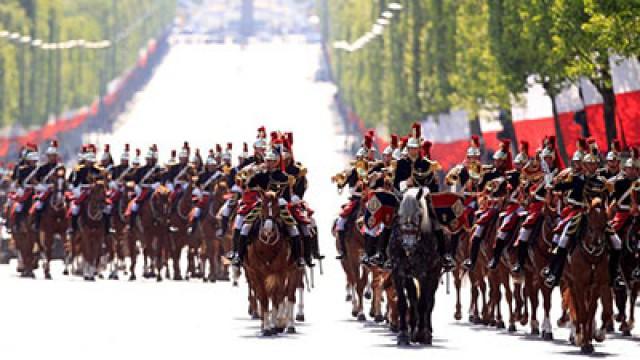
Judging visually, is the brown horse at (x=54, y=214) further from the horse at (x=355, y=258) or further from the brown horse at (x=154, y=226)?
the horse at (x=355, y=258)

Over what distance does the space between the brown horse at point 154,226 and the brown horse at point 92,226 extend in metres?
1.13

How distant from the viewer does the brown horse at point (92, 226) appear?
178 feet

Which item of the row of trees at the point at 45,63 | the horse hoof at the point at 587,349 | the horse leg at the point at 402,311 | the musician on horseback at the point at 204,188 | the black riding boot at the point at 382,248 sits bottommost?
the horse hoof at the point at 587,349

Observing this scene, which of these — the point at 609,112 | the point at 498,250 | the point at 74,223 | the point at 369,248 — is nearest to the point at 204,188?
the point at 74,223

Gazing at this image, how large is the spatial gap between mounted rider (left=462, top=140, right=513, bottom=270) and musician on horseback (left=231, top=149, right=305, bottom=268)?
3566mm

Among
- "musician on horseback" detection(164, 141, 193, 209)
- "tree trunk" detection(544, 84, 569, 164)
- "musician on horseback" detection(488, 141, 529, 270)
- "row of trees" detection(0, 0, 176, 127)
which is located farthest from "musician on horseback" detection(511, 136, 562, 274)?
"row of trees" detection(0, 0, 176, 127)

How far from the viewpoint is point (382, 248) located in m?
34.2

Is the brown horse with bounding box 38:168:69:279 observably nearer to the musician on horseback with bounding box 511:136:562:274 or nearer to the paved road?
the paved road

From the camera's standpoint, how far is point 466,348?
32562mm

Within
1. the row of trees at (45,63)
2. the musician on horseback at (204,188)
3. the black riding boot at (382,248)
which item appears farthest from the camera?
the row of trees at (45,63)

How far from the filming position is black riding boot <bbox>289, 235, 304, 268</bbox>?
117 ft

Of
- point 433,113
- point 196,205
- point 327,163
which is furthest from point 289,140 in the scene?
point 327,163

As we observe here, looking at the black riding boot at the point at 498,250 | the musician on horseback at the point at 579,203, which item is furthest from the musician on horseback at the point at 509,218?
the musician on horseback at the point at 579,203

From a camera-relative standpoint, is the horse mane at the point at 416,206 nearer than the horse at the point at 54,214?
Yes
